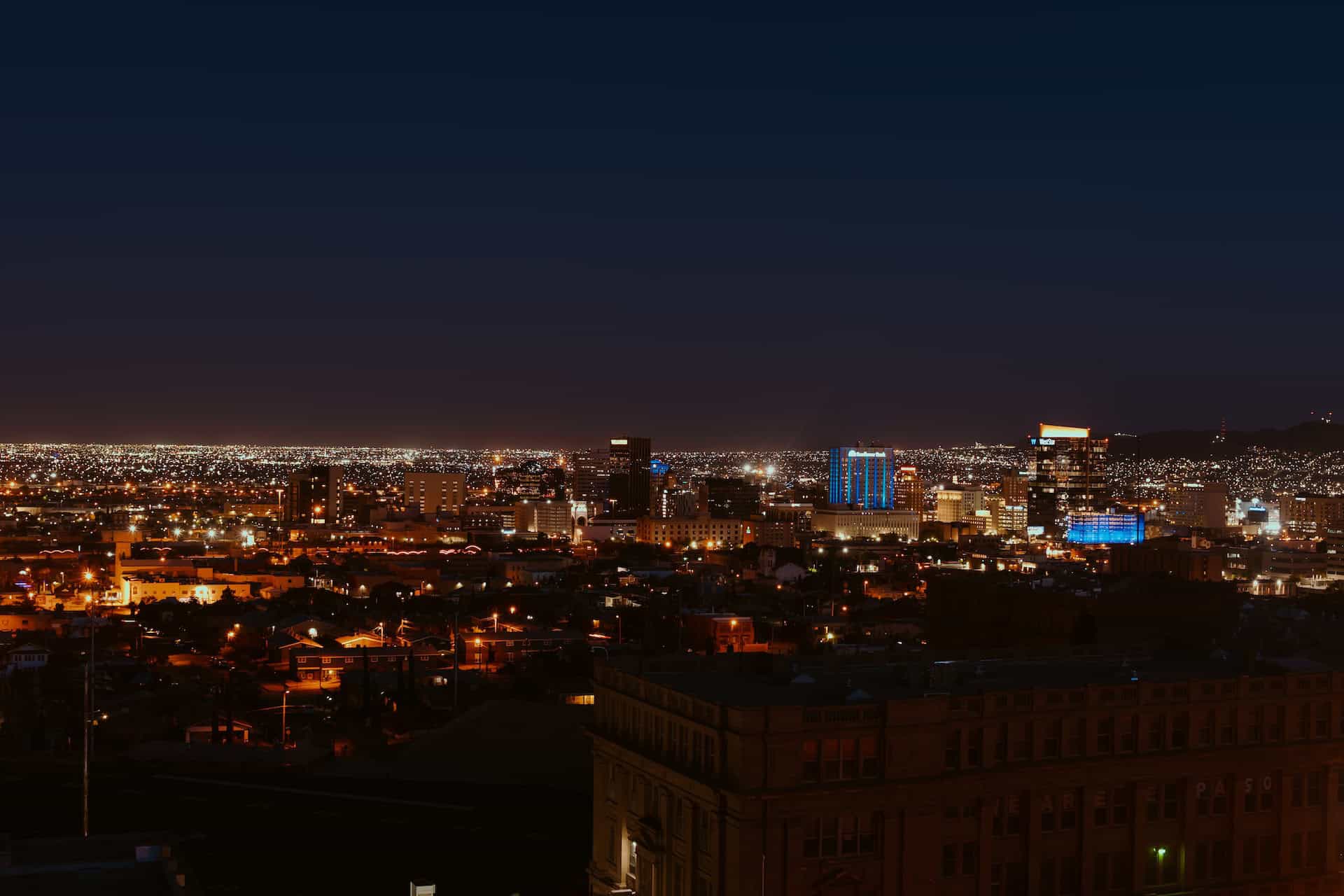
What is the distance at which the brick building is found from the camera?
2338cm

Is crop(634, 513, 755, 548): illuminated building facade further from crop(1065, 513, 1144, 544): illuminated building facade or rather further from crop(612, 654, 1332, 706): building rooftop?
crop(612, 654, 1332, 706): building rooftop

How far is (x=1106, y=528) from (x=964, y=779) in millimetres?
164172

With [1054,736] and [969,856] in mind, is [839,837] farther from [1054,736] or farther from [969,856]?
[1054,736]

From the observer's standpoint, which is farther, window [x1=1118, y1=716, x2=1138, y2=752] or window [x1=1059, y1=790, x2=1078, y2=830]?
window [x1=1118, y1=716, x2=1138, y2=752]

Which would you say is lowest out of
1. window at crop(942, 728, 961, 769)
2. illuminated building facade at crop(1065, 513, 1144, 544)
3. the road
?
the road

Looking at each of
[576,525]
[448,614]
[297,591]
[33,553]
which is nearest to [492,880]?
[448,614]

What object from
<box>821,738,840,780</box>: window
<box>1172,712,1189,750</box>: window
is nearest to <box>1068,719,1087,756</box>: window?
<box>1172,712,1189,750</box>: window

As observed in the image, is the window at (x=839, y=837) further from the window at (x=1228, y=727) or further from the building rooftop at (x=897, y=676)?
the window at (x=1228, y=727)

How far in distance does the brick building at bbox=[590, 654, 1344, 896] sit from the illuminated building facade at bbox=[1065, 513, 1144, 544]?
15393 cm

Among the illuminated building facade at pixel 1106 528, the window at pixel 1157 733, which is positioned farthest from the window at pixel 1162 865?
the illuminated building facade at pixel 1106 528

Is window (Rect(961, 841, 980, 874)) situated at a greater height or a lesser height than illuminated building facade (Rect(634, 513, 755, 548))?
greater

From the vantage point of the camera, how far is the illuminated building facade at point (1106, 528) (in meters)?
180

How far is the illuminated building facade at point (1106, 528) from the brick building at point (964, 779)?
153928mm

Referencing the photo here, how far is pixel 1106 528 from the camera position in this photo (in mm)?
182500
